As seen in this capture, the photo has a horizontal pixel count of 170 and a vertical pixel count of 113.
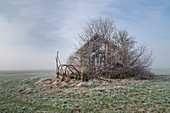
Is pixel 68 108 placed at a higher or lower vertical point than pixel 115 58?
lower

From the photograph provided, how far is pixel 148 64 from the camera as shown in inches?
445

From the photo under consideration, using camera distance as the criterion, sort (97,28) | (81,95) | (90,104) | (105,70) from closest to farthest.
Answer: (90,104) → (81,95) → (105,70) → (97,28)

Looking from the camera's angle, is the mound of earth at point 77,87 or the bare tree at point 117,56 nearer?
the mound of earth at point 77,87

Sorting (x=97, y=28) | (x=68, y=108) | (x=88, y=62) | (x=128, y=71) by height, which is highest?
(x=97, y=28)

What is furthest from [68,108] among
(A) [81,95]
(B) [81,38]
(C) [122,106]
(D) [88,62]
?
(B) [81,38]

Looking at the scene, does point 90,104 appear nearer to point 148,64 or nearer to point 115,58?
point 115,58

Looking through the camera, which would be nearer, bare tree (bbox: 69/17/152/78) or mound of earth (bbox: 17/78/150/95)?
mound of earth (bbox: 17/78/150/95)

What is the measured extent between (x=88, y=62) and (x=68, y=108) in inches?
330

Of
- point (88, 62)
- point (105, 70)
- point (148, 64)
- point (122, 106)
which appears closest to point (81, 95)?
point (122, 106)

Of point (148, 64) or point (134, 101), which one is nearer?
point (134, 101)

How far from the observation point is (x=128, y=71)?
10852 millimetres

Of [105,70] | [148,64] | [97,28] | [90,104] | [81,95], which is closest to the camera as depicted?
[90,104]

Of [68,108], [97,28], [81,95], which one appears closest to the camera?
[68,108]

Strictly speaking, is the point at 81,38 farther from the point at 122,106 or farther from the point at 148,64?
the point at 122,106
